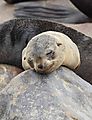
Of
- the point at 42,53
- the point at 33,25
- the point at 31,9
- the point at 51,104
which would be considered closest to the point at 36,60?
the point at 42,53

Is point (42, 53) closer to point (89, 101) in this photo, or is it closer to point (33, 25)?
point (89, 101)

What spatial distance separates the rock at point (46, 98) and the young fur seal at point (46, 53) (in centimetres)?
7

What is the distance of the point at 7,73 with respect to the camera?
3863 mm

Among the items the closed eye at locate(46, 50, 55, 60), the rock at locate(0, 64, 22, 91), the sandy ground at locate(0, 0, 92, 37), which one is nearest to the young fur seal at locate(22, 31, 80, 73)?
the closed eye at locate(46, 50, 55, 60)

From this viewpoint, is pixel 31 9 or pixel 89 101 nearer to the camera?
pixel 89 101

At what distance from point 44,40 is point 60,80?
244 mm

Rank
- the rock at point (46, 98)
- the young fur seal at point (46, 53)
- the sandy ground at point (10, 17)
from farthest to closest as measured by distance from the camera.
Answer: the sandy ground at point (10, 17) → the young fur seal at point (46, 53) → the rock at point (46, 98)

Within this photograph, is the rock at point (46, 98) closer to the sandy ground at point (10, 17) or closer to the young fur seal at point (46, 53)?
the young fur seal at point (46, 53)

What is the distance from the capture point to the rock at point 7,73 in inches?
148

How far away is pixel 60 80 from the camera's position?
2.87 meters

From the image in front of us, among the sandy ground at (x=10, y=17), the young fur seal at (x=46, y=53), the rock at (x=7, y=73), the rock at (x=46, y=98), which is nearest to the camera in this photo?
the rock at (x=46, y=98)

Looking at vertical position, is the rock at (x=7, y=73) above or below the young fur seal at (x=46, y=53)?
below

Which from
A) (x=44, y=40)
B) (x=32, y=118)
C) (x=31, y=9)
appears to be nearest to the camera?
(x=32, y=118)

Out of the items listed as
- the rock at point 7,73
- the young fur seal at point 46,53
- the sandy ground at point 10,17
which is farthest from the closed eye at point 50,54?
the sandy ground at point 10,17
